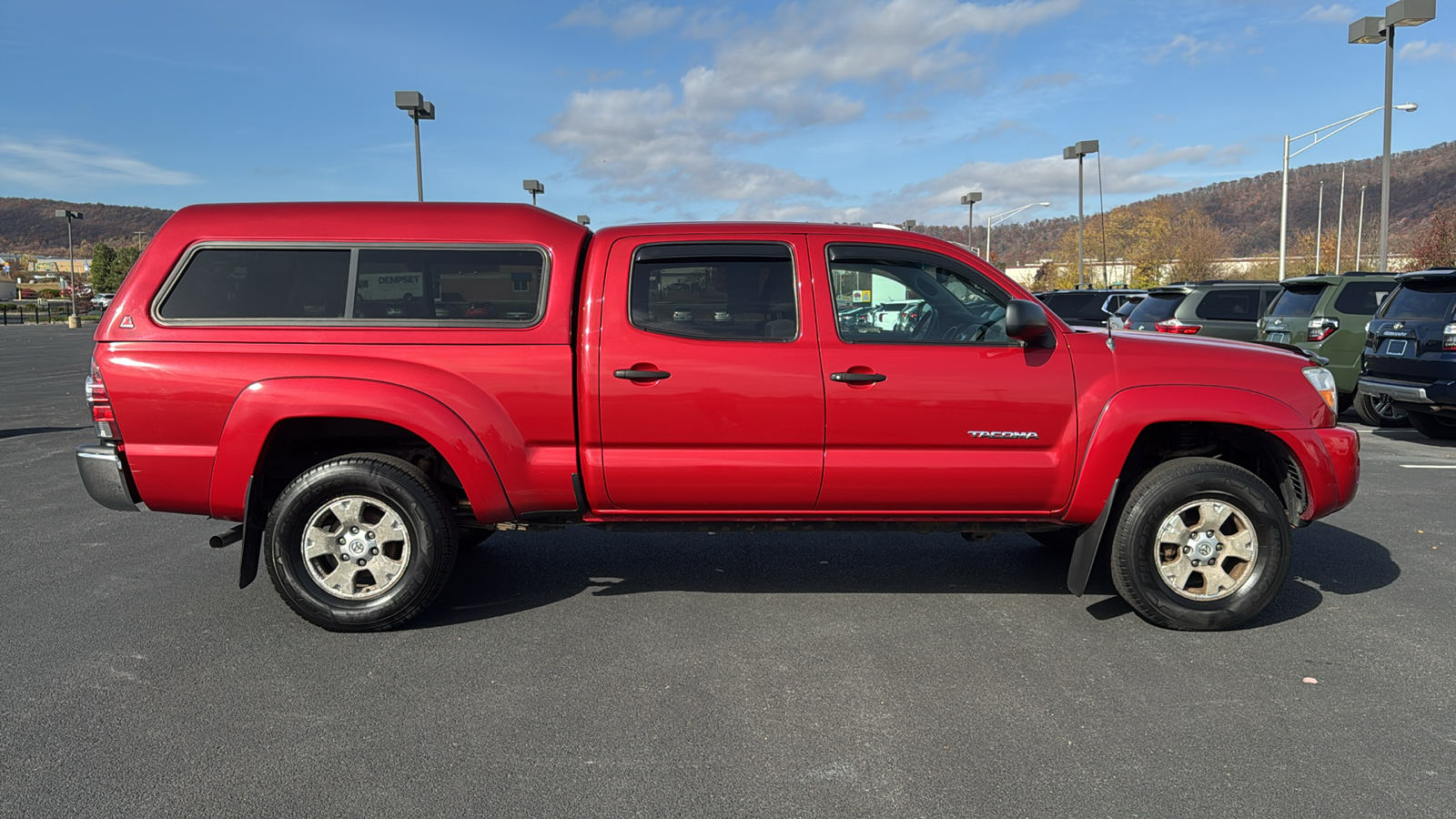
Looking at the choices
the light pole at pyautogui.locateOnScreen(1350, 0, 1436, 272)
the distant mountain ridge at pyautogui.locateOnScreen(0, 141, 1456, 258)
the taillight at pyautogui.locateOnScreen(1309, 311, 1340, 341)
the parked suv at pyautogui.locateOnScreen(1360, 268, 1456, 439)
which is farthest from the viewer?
the distant mountain ridge at pyautogui.locateOnScreen(0, 141, 1456, 258)

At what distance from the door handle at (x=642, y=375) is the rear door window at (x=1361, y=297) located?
36.3ft

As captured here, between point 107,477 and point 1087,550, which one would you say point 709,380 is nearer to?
point 1087,550

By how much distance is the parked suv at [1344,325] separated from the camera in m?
11.6

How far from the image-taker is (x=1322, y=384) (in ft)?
15.0

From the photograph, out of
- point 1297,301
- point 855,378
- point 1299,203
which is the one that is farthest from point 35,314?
point 1299,203

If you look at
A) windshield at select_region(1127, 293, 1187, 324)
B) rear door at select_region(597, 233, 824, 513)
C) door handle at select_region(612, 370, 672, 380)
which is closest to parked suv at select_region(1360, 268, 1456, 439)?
windshield at select_region(1127, 293, 1187, 324)

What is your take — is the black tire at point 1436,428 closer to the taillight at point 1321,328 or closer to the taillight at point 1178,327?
the taillight at point 1321,328

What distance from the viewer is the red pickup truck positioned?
4.28m

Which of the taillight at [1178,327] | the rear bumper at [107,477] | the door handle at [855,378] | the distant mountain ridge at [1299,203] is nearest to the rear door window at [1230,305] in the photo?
the taillight at [1178,327]

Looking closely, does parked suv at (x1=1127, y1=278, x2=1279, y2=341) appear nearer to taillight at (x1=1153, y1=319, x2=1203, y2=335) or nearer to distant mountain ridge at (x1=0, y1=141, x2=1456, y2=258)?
taillight at (x1=1153, y1=319, x2=1203, y2=335)

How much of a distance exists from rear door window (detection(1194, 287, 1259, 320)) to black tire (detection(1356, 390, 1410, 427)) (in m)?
2.75

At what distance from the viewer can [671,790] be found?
296 cm

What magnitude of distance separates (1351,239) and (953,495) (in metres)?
87.2

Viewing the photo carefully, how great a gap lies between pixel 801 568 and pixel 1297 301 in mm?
10174
